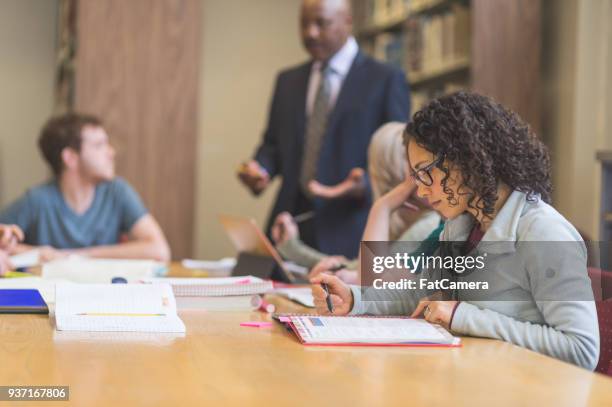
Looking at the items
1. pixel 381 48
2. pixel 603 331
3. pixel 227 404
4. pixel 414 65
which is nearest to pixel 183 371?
pixel 227 404

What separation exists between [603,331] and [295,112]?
7.15 feet

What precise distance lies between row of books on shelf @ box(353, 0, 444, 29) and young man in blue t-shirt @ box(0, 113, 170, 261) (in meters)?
1.90

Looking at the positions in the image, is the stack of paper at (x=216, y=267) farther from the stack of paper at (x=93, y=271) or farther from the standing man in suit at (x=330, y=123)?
the standing man in suit at (x=330, y=123)

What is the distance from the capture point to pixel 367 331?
1.42m

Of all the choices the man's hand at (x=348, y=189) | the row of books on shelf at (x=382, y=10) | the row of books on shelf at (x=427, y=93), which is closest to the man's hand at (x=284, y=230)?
the man's hand at (x=348, y=189)

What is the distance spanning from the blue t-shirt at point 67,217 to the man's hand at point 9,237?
21.9 inches

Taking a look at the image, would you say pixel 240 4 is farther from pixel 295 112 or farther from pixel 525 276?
pixel 525 276

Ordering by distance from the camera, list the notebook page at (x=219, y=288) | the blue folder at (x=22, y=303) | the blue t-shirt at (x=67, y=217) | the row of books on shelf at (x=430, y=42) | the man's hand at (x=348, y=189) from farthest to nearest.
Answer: the row of books on shelf at (x=430, y=42) < the blue t-shirt at (x=67, y=217) < the man's hand at (x=348, y=189) < the notebook page at (x=219, y=288) < the blue folder at (x=22, y=303)

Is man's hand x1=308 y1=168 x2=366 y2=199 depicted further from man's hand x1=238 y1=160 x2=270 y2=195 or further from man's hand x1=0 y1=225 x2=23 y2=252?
man's hand x1=0 y1=225 x2=23 y2=252

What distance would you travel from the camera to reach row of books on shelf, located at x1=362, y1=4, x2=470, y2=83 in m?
4.12

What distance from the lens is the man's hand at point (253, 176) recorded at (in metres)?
3.25

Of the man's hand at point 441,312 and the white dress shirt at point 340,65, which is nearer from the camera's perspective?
the man's hand at point 441,312

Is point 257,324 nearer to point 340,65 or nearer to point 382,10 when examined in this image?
point 340,65

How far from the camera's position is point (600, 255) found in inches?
61.6
